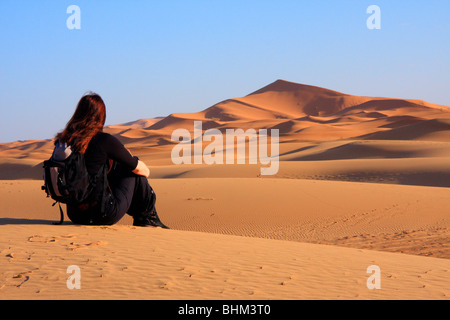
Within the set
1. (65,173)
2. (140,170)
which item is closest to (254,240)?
(140,170)

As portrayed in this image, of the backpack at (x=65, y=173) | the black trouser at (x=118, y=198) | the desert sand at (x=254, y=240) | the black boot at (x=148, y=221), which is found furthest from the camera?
the black boot at (x=148, y=221)

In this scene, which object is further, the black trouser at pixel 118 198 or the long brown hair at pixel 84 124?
the black trouser at pixel 118 198

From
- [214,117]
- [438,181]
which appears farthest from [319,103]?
[438,181]

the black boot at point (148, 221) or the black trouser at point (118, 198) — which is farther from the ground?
the black trouser at point (118, 198)

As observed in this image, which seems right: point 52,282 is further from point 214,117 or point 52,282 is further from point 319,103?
point 319,103

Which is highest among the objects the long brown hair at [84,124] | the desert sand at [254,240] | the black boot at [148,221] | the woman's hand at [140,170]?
the long brown hair at [84,124]

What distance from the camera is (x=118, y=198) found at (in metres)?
5.92

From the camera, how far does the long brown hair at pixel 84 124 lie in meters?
5.44

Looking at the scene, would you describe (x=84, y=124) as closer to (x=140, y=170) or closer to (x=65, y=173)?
(x=65, y=173)

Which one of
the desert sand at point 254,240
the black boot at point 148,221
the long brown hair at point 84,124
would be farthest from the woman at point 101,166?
the desert sand at point 254,240

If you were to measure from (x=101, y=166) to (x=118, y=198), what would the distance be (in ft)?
1.53

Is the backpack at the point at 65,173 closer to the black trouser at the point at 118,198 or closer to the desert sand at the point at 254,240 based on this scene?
the black trouser at the point at 118,198

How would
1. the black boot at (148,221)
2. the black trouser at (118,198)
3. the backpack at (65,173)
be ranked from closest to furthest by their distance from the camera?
the backpack at (65,173) → the black trouser at (118,198) → the black boot at (148,221)

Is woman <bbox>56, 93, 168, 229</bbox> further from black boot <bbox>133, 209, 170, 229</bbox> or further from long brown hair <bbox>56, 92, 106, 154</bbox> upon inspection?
black boot <bbox>133, 209, 170, 229</bbox>
